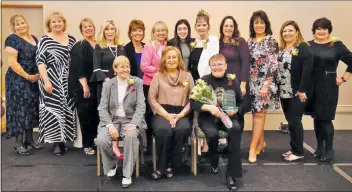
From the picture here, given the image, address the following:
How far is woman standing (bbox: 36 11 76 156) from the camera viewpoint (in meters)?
4.22

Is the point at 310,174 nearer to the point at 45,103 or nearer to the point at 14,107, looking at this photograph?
the point at 45,103

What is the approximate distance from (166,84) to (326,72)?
179cm

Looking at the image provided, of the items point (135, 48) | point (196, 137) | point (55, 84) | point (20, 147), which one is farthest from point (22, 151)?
point (196, 137)

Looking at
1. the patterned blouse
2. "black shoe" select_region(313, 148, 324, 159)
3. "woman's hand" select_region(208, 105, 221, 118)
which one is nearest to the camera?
"woman's hand" select_region(208, 105, 221, 118)

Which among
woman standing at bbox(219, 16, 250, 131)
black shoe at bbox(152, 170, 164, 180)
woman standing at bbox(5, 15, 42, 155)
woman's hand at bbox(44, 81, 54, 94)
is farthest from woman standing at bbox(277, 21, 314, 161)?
woman standing at bbox(5, 15, 42, 155)

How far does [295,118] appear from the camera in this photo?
13.3 ft

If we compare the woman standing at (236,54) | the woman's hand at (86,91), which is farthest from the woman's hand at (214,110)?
the woman's hand at (86,91)

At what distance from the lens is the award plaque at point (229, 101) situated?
3609 millimetres

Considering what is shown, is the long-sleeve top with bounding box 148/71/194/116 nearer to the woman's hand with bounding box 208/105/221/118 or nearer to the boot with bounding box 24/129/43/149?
the woman's hand with bounding box 208/105/221/118

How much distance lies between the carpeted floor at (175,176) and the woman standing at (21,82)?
1.29 ft

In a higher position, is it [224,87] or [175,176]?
[224,87]

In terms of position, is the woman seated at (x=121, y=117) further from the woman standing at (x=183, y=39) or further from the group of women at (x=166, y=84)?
the woman standing at (x=183, y=39)

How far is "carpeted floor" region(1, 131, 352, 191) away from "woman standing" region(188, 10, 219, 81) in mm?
1079

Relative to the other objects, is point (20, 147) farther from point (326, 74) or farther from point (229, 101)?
point (326, 74)
